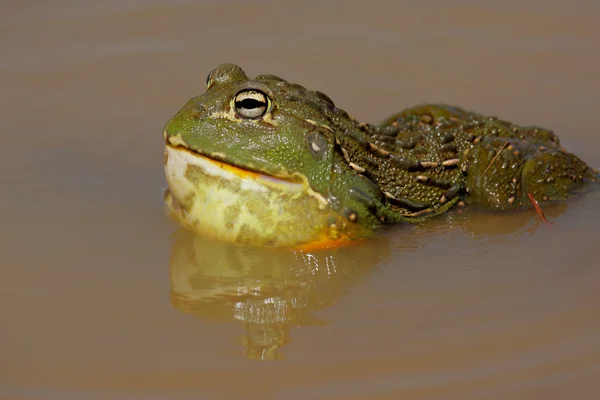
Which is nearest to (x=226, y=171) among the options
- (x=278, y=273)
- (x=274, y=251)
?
(x=274, y=251)

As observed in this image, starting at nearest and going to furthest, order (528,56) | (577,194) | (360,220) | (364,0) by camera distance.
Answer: (360,220) → (577,194) → (528,56) → (364,0)

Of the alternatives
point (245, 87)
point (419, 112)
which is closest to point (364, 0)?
point (419, 112)

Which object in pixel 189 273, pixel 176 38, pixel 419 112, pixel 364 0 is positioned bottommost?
pixel 189 273

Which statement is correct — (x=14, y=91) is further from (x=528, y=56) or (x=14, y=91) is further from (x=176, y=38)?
(x=528, y=56)

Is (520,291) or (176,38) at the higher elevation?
(176,38)

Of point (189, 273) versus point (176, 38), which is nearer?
point (189, 273)

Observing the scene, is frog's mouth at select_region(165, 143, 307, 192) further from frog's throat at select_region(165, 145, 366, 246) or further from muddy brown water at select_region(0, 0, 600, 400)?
muddy brown water at select_region(0, 0, 600, 400)

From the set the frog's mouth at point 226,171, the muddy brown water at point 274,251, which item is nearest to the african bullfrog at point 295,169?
the frog's mouth at point 226,171
